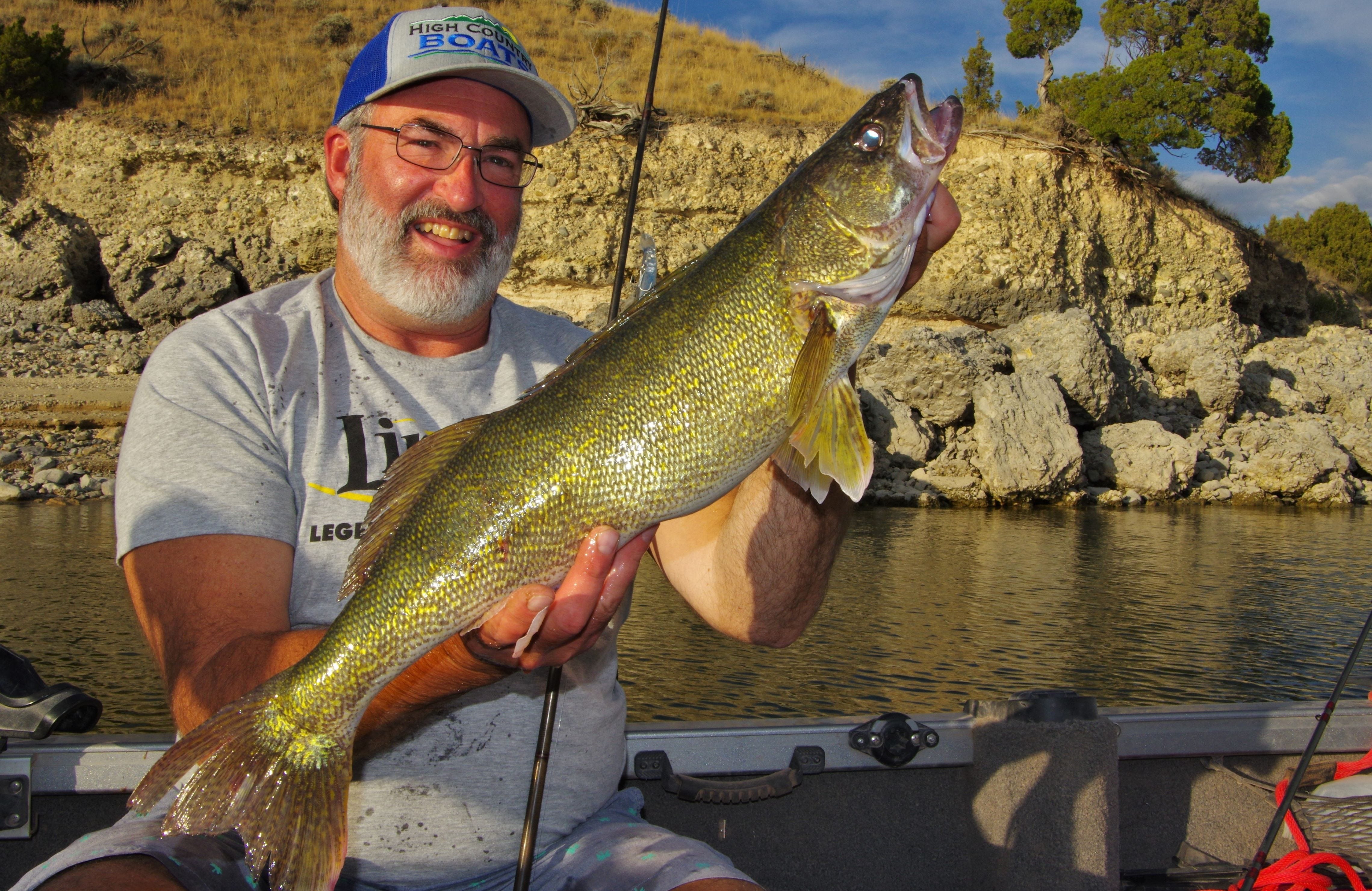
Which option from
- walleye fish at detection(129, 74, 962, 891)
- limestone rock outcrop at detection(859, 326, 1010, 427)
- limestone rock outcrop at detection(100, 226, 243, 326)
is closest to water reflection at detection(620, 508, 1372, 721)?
walleye fish at detection(129, 74, 962, 891)

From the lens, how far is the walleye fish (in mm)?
1575

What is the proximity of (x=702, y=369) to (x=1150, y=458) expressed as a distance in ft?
50.2

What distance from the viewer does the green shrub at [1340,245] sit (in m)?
38.1

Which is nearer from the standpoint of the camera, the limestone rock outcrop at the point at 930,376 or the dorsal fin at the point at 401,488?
the dorsal fin at the point at 401,488

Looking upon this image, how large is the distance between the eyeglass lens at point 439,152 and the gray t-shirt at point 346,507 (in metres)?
0.51

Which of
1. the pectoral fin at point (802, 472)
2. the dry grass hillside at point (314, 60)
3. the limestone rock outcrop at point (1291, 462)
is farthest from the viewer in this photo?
the dry grass hillside at point (314, 60)

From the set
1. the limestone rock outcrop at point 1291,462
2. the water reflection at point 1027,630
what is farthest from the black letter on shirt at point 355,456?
the limestone rock outcrop at point 1291,462

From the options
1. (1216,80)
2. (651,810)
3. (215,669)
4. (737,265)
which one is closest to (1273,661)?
(651,810)

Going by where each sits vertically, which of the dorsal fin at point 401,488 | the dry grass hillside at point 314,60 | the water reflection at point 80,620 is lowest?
the water reflection at point 80,620

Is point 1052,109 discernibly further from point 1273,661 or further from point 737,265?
point 737,265

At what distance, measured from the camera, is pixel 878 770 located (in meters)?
2.75

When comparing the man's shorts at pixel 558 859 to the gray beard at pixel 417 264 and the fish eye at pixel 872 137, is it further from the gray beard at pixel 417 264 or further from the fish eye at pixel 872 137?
the fish eye at pixel 872 137

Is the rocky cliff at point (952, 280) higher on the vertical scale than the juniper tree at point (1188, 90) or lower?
lower

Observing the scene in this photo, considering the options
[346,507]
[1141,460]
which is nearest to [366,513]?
[346,507]
